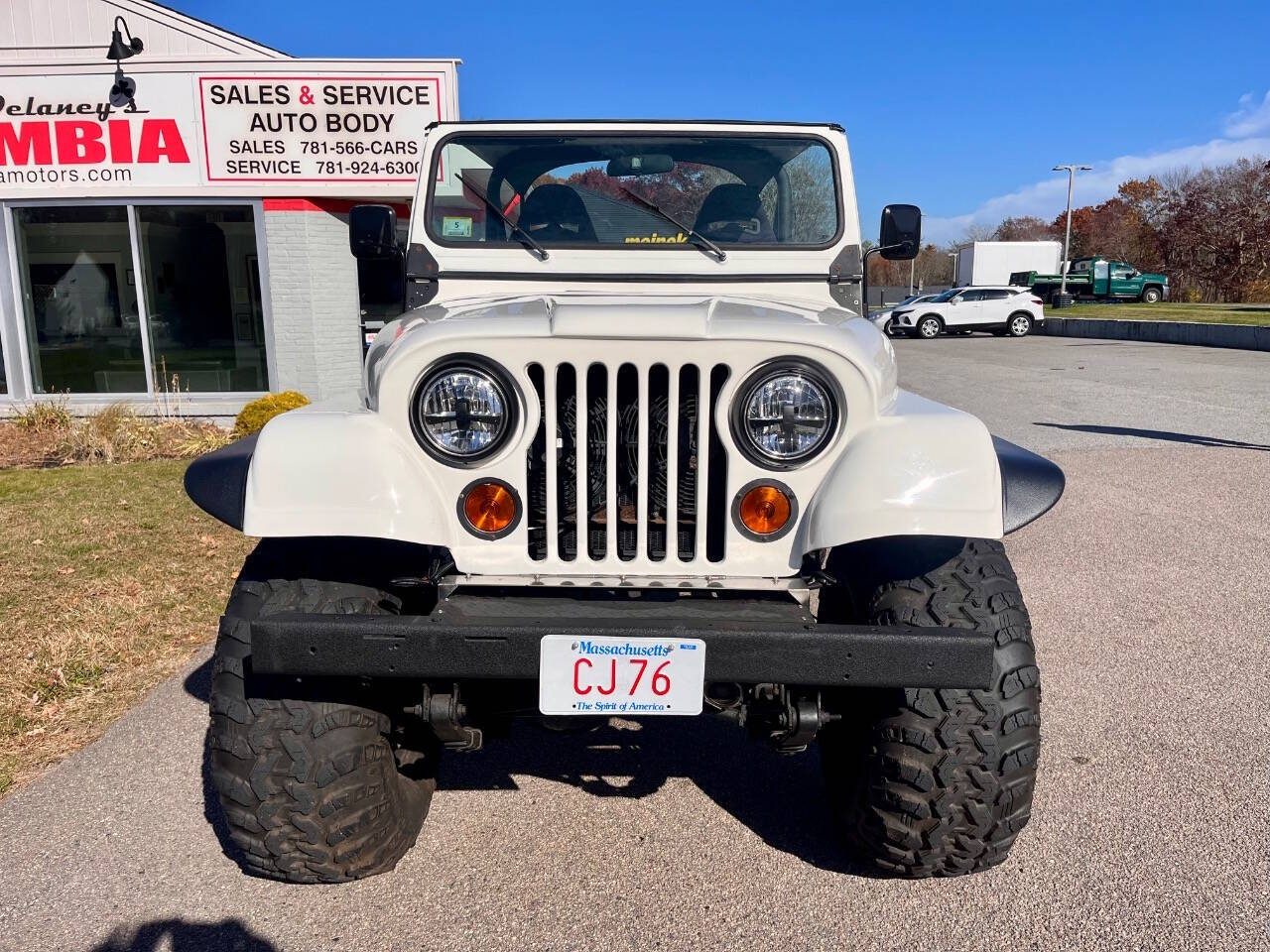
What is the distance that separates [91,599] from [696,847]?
368 centimetres

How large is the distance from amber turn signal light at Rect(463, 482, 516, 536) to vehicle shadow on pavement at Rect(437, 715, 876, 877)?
0.95 meters

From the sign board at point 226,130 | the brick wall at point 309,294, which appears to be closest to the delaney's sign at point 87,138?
the sign board at point 226,130

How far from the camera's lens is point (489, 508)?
8.37ft

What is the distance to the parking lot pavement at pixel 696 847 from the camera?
8.49 ft

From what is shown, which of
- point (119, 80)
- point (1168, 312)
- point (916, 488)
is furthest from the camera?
point (1168, 312)

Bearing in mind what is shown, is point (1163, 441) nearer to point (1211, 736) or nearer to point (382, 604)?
point (1211, 736)

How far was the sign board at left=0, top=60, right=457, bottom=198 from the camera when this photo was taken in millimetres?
9984

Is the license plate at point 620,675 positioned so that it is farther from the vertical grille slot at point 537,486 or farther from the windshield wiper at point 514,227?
the windshield wiper at point 514,227

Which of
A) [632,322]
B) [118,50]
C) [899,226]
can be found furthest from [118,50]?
[632,322]

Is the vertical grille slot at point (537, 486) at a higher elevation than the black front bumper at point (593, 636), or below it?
higher

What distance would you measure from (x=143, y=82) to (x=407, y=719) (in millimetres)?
9568

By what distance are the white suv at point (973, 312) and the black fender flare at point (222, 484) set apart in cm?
2906

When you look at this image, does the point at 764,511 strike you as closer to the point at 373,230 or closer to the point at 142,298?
the point at 373,230

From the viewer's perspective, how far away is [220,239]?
35.4ft
